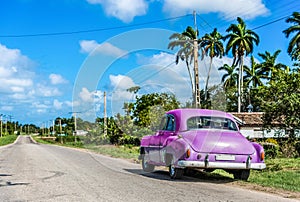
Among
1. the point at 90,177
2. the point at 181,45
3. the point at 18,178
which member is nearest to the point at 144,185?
the point at 90,177

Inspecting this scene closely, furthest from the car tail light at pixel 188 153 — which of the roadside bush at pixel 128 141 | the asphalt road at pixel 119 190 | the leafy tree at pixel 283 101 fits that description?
the roadside bush at pixel 128 141

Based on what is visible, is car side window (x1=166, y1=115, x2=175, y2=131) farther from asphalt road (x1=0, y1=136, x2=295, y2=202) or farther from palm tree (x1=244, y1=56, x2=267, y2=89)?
palm tree (x1=244, y1=56, x2=267, y2=89)

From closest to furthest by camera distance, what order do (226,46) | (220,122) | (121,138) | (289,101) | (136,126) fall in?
(220,122) < (289,101) < (136,126) < (121,138) < (226,46)

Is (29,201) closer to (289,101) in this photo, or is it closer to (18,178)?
(18,178)

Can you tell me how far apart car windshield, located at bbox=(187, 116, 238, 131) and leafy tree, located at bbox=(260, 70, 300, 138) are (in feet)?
22.2

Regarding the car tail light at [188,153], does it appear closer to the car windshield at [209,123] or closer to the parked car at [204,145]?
the parked car at [204,145]

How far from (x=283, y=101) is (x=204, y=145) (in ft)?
28.3

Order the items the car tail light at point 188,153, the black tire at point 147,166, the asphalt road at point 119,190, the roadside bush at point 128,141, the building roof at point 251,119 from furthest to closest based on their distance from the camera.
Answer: the building roof at point 251,119 → the roadside bush at point 128,141 → the black tire at point 147,166 → the car tail light at point 188,153 → the asphalt road at point 119,190

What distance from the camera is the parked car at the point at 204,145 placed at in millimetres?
9391

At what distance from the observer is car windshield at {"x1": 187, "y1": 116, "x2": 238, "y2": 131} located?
1034cm

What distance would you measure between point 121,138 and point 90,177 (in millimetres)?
30365

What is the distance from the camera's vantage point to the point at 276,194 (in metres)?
8.22

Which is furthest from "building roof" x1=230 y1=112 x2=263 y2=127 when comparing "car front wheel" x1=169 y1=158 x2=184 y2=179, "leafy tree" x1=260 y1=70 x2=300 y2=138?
"car front wheel" x1=169 y1=158 x2=184 y2=179

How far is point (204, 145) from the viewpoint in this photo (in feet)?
31.0
